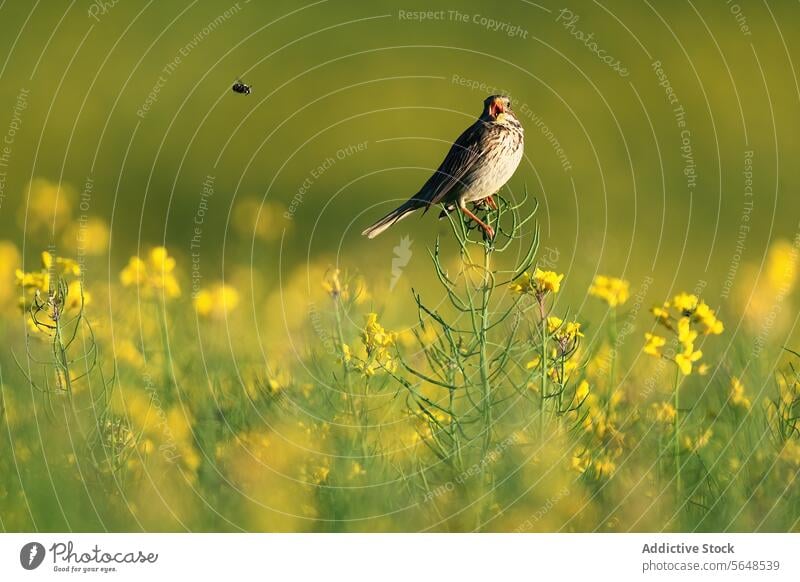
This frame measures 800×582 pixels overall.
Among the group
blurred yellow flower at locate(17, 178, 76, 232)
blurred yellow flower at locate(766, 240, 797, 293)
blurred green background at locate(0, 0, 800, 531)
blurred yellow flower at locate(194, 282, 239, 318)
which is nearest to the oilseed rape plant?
blurred yellow flower at locate(194, 282, 239, 318)

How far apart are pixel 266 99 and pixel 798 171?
197 inches

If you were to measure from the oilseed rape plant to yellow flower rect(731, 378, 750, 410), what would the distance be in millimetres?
11

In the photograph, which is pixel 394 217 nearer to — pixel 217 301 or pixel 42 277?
pixel 217 301

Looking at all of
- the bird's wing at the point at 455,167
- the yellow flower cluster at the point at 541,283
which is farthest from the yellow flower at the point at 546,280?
the bird's wing at the point at 455,167

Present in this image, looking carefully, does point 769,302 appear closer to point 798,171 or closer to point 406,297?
point 406,297

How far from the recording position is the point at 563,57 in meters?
12.2

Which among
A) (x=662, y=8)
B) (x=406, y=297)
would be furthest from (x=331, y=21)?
(x=406, y=297)

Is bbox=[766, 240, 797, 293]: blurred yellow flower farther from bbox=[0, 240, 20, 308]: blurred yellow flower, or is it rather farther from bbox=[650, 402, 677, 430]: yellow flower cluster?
bbox=[0, 240, 20, 308]: blurred yellow flower

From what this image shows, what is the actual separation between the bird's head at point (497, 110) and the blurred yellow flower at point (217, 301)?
1598 millimetres

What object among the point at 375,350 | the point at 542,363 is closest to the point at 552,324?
the point at 542,363

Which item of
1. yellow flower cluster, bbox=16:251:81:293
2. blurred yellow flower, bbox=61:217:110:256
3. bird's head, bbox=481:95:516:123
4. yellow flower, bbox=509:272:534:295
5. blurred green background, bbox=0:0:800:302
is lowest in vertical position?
yellow flower, bbox=509:272:534:295

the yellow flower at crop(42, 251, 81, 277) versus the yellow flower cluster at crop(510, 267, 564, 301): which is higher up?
the yellow flower at crop(42, 251, 81, 277)

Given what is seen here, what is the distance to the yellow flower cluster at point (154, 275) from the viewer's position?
648 cm

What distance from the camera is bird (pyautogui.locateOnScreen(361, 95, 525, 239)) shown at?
6230 millimetres
